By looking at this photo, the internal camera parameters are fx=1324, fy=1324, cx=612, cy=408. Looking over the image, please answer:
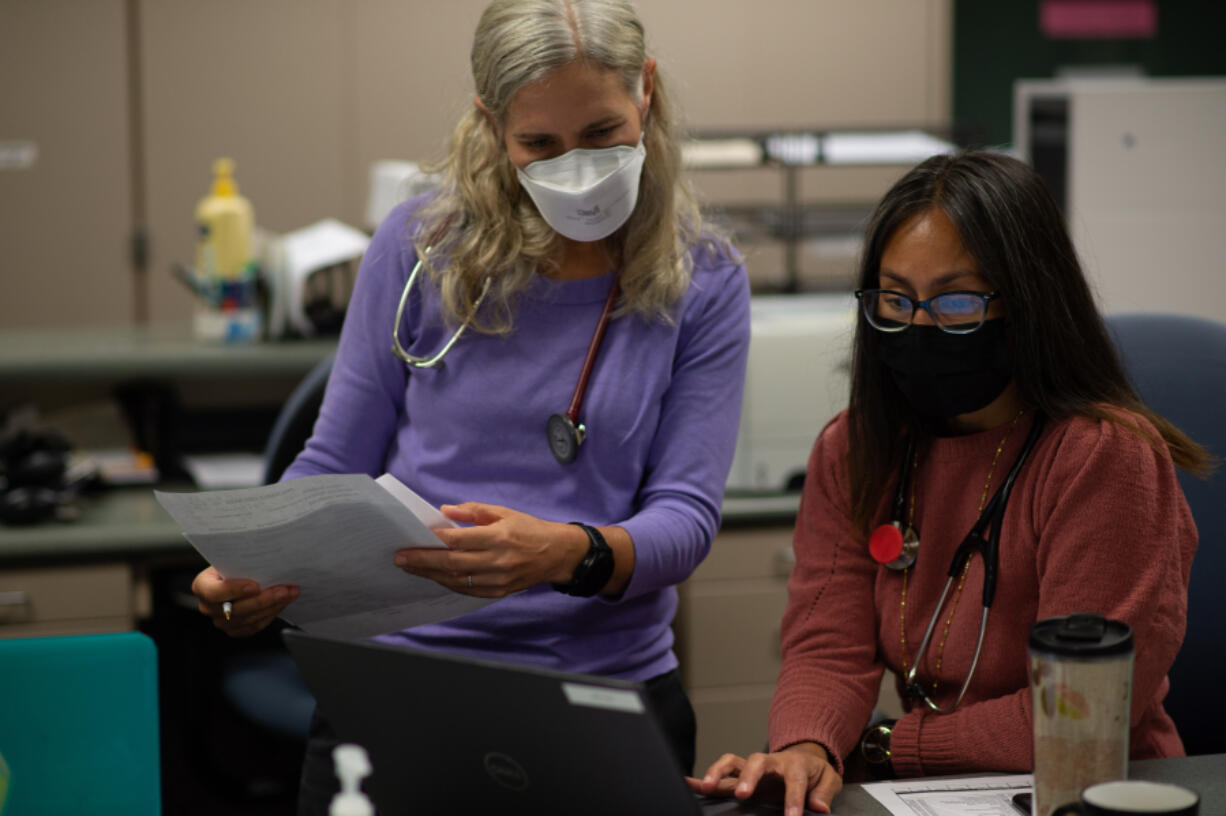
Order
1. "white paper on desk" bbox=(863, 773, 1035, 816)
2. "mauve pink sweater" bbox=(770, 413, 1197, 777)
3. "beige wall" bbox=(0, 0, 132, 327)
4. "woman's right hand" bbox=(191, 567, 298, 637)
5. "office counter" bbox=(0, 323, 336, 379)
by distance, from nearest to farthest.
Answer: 1. "white paper on desk" bbox=(863, 773, 1035, 816)
2. "mauve pink sweater" bbox=(770, 413, 1197, 777)
3. "woman's right hand" bbox=(191, 567, 298, 637)
4. "office counter" bbox=(0, 323, 336, 379)
5. "beige wall" bbox=(0, 0, 132, 327)

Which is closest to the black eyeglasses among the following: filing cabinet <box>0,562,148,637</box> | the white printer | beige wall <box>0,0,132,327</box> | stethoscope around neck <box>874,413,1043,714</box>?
A: stethoscope around neck <box>874,413,1043,714</box>


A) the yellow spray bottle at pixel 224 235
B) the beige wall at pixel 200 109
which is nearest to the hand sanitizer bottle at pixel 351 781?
the yellow spray bottle at pixel 224 235

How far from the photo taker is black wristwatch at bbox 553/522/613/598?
123 cm

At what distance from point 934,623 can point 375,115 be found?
84.0 inches

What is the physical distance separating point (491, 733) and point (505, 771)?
42 millimetres

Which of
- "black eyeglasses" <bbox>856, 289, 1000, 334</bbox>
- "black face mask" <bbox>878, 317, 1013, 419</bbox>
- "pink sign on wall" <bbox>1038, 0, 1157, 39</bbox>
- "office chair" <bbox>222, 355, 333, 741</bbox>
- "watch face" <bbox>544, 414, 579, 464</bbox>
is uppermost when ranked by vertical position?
"pink sign on wall" <bbox>1038, 0, 1157, 39</bbox>

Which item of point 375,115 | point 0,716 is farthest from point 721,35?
point 0,716

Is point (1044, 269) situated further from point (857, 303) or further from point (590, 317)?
point (590, 317)

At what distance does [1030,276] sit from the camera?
3.76 feet

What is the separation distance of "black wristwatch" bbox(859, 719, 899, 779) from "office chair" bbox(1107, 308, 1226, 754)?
36cm

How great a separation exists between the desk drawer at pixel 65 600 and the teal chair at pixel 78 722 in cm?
99

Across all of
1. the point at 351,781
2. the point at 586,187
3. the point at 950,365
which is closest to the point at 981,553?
the point at 950,365

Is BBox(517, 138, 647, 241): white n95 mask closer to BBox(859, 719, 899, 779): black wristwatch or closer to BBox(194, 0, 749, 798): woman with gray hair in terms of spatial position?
BBox(194, 0, 749, 798): woman with gray hair

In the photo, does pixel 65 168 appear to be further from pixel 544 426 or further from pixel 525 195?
pixel 544 426
